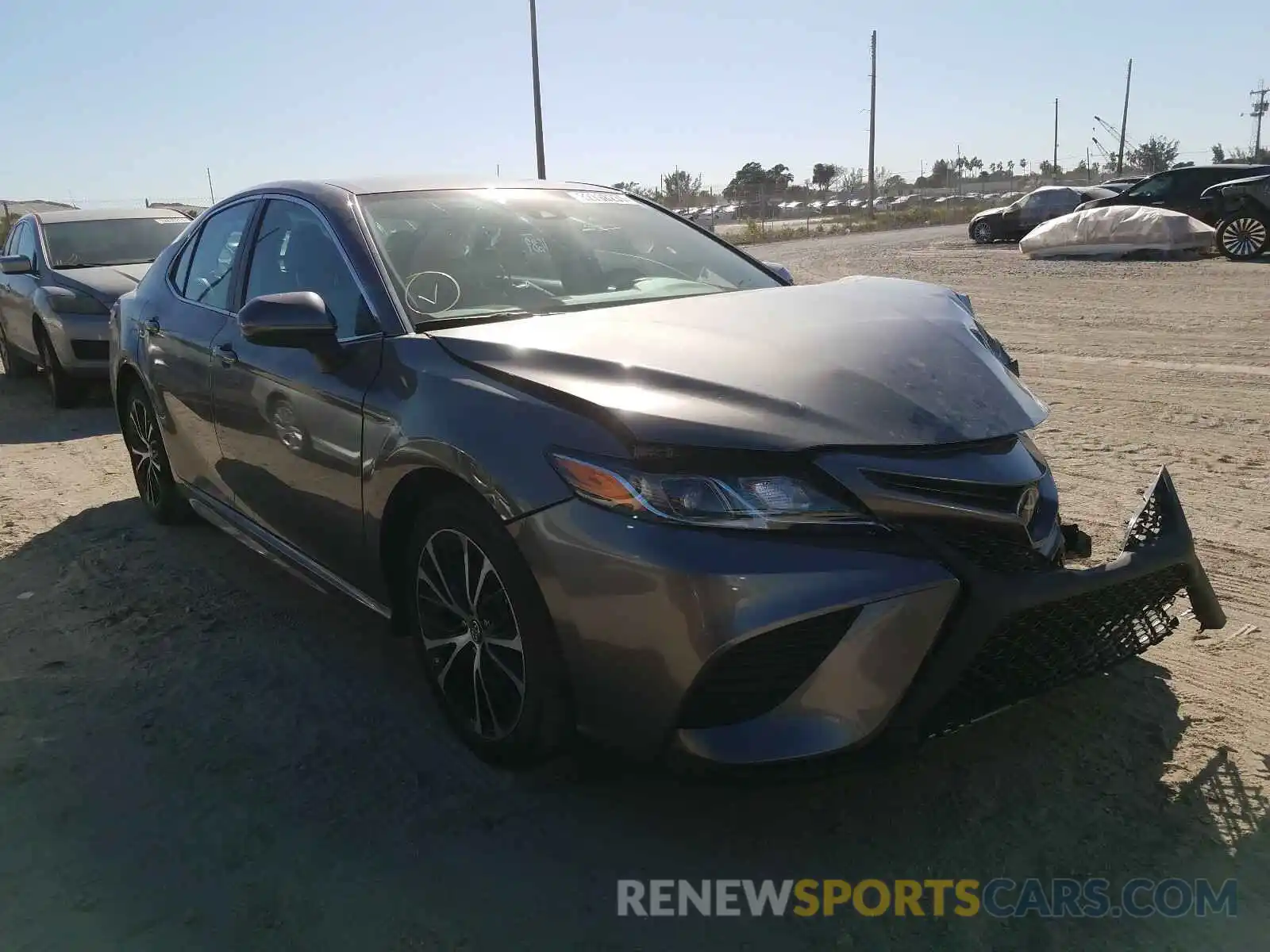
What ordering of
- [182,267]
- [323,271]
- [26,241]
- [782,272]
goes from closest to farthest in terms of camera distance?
[323,271] < [782,272] < [182,267] < [26,241]

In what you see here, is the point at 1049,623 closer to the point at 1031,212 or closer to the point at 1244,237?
the point at 1244,237

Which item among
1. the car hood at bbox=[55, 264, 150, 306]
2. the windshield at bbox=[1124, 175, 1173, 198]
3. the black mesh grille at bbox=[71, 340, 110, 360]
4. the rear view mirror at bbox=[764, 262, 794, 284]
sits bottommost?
the black mesh grille at bbox=[71, 340, 110, 360]

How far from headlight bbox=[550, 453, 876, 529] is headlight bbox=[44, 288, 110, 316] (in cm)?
724

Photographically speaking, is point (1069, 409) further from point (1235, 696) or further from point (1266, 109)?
point (1266, 109)

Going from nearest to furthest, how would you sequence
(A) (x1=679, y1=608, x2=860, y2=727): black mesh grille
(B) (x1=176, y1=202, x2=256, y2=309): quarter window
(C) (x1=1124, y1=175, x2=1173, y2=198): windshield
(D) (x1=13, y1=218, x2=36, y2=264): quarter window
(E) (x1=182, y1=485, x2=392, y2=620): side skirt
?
(A) (x1=679, y1=608, x2=860, y2=727): black mesh grille, (E) (x1=182, y1=485, x2=392, y2=620): side skirt, (B) (x1=176, y1=202, x2=256, y2=309): quarter window, (D) (x1=13, y1=218, x2=36, y2=264): quarter window, (C) (x1=1124, y1=175, x2=1173, y2=198): windshield

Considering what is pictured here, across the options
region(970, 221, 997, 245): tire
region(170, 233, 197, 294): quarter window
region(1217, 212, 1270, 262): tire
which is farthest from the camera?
region(970, 221, 997, 245): tire

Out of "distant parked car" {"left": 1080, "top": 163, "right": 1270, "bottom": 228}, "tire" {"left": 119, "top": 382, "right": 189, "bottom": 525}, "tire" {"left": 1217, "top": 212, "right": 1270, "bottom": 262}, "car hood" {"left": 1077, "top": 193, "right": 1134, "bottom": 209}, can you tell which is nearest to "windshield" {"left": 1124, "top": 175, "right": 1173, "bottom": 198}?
"distant parked car" {"left": 1080, "top": 163, "right": 1270, "bottom": 228}

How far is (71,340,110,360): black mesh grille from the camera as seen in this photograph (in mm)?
7992

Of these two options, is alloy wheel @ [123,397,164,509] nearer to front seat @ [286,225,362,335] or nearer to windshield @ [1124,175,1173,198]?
front seat @ [286,225,362,335]

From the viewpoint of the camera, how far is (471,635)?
2.66 m

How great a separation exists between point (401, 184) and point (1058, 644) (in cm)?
259

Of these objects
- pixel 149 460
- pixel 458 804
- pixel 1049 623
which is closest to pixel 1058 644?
pixel 1049 623

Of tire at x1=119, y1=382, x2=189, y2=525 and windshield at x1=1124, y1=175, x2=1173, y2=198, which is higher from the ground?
windshield at x1=1124, y1=175, x2=1173, y2=198

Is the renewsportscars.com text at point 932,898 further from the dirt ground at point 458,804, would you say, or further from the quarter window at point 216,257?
the quarter window at point 216,257
